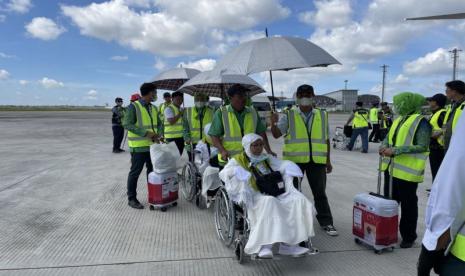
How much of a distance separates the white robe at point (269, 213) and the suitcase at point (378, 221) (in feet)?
2.42

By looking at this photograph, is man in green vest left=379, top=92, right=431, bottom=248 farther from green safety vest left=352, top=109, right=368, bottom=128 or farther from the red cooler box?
green safety vest left=352, top=109, right=368, bottom=128

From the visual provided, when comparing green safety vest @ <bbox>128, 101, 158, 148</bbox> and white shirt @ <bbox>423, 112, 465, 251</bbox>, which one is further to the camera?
green safety vest @ <bbox>128, 101, 158, 148</bbox>

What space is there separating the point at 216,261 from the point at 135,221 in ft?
5.15

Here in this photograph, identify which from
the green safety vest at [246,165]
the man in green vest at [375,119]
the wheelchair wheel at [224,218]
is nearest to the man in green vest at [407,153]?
the green safety vest at [246,165]

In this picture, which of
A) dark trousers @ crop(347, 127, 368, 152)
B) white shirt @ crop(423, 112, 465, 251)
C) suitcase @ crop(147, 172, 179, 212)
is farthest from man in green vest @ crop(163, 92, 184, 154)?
dark trousers @ crop(347, 127, 368, 152)

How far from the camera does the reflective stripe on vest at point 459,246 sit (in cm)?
132

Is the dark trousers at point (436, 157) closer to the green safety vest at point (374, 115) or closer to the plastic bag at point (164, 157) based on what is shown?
the plastic bag at point (164, 157)

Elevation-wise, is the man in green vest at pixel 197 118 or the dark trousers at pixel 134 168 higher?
the man in green vest at pixel 197 118

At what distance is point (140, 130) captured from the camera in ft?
16.1

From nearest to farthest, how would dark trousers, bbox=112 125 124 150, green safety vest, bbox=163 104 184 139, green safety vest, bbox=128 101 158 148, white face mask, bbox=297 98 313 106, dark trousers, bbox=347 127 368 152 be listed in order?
white face mask, bbox=297 98 313 106 < green safety vest, bbox=128 101 158 148 < green safety vest, bbox=163 104 184 139 < dark trousers, bbox=112 125 124 150 < dark trousers, bbox=347 127 368 152

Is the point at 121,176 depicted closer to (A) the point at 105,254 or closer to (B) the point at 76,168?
(B) the point at 76,168

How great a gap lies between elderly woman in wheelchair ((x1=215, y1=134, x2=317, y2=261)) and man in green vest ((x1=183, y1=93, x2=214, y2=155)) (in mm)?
2223

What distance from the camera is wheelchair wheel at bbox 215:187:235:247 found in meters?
3.51

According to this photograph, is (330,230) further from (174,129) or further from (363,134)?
(363,134)
